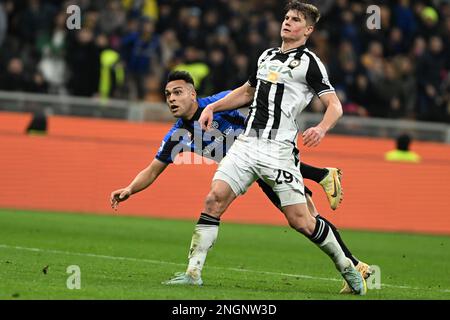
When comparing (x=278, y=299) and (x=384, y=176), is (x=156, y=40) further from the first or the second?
(x=278, y=299)

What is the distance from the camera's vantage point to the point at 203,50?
2323 centimetres

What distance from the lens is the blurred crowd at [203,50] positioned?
72.5 feet

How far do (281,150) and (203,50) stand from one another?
13.8 m

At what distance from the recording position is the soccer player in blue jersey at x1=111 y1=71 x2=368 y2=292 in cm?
1040

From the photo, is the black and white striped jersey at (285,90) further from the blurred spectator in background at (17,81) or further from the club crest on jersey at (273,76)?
the blurred spectator in background at (17,81)

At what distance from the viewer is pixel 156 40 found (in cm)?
2273

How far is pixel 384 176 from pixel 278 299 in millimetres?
11213

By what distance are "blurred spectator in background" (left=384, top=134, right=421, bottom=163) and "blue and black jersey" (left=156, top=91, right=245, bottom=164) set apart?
9956 millimetres

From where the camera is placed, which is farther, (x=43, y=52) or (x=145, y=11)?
(x=145, y=11)

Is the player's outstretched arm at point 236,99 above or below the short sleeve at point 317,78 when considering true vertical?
below

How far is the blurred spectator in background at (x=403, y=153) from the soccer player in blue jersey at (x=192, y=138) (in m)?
9.75

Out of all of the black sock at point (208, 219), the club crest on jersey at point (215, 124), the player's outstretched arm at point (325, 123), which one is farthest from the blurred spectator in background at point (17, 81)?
the player's outstretched arm at point (325, 123)

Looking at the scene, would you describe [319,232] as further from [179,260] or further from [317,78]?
[179,260]
